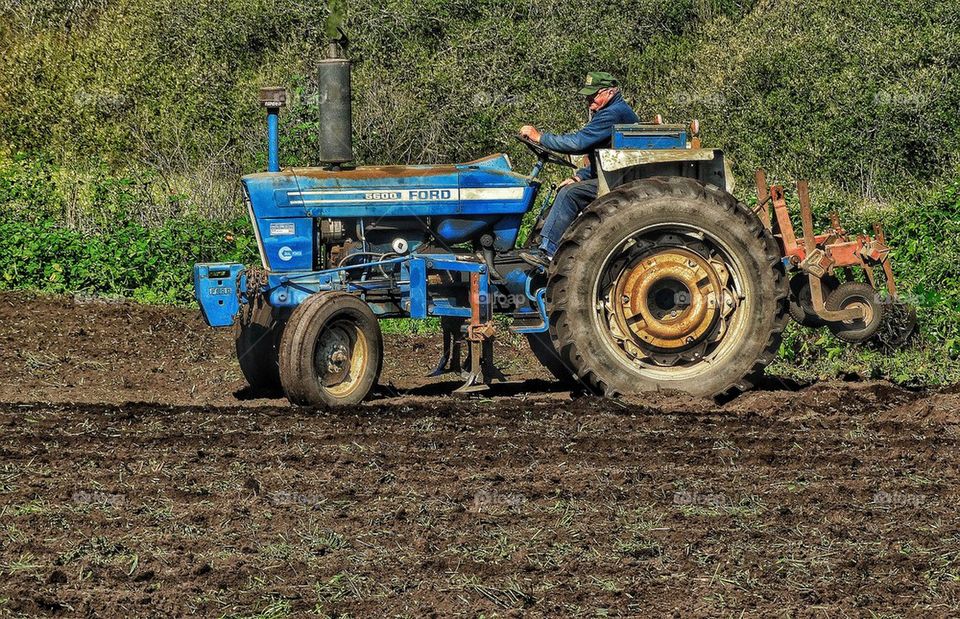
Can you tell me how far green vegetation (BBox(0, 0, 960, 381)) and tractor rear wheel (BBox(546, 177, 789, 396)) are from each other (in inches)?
312

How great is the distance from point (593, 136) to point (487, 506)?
11.2 feet

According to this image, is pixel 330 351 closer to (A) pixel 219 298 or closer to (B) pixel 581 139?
(A) pixel 219 298

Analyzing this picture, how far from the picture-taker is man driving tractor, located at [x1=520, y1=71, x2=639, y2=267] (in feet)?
27.7

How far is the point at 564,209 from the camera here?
8.54 metres

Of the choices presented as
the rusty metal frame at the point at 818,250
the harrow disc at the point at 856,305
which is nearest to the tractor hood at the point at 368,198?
the rusty metal frame at the point at 818,250

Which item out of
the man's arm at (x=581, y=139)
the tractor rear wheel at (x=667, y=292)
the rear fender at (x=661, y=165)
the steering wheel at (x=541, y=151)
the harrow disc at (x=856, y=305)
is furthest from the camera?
the harrow disc at (x=856, y=305)

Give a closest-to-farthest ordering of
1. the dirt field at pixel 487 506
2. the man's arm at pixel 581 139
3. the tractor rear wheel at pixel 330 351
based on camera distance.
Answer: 1. the dirt field at pixel 487 506
2. the tractor rear wheel at pixel 330 351
3. the man's arm at pixel 581 139

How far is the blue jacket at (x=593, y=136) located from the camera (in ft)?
27.6

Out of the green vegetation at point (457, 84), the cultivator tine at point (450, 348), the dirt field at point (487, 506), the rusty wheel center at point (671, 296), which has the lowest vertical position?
the dirt field at point (487, 506)

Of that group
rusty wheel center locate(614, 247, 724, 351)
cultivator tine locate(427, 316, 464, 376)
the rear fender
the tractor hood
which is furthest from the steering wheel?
cultivator tine locate(427, 316, 464, 376)

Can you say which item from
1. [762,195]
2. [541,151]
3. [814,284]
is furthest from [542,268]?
[814,284]

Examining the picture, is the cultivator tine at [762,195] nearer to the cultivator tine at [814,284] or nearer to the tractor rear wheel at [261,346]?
the cultivator tine at [814,284]

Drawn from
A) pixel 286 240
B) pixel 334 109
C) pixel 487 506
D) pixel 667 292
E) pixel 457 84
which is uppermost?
pixel 457 84

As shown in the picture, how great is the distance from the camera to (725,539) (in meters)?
5.16
